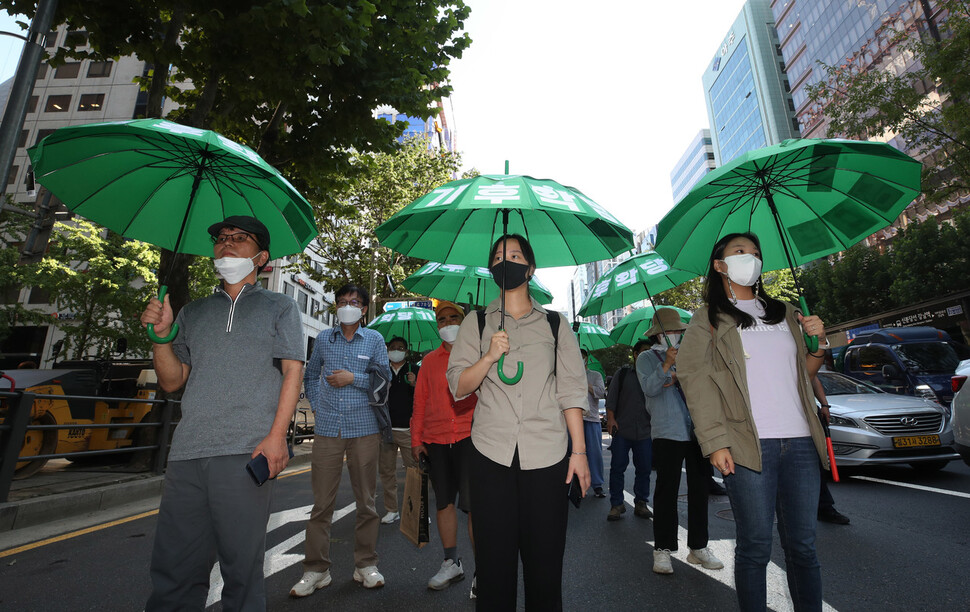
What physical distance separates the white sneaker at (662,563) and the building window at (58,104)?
48.4 meters

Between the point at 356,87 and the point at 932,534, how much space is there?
9.33 m

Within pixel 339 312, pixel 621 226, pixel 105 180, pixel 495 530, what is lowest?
pixel 495 530

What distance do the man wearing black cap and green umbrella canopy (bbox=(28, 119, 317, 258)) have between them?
43 centimetres

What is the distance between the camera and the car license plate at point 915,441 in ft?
21.5

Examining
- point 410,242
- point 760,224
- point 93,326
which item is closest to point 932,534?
point 760,224

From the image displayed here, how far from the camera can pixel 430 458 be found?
3781 millimetres

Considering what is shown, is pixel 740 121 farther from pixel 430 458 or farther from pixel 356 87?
pixel 430 458

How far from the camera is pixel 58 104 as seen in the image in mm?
37469

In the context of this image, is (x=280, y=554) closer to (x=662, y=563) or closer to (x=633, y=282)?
(x=662, y=563)

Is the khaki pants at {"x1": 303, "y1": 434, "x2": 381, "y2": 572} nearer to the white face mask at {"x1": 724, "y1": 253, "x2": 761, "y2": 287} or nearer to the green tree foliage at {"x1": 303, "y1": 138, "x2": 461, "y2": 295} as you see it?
the white face mask at {"x1": 724, "y1": 253, "x2": 761, "y2": 287}

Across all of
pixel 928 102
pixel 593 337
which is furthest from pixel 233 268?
pixel 928 102

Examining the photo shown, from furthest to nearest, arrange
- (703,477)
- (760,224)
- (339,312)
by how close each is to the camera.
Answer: (339,312), (703,477), (760,224)

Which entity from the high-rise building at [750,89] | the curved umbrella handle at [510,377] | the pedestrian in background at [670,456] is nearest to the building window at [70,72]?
the pedestrian in background at [670,456]

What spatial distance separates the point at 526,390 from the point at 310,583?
221 centimetres
